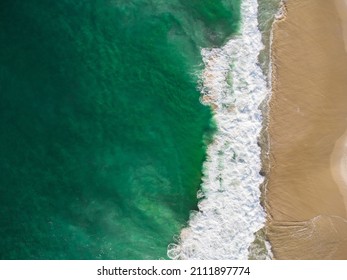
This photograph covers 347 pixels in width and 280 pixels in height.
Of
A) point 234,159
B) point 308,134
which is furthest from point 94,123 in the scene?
point 308,134

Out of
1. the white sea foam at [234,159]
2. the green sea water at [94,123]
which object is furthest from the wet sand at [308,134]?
the green sea water at [94,123]

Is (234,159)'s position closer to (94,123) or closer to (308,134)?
(308,134)

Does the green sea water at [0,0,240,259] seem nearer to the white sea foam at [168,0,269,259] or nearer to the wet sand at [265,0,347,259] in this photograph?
the white sea foam at [168,0,269,259]

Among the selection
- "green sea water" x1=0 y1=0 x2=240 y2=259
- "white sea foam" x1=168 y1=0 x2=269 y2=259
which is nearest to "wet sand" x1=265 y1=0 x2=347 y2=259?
"white sea foam" x1=168 y1=0 x2=269 y2=259

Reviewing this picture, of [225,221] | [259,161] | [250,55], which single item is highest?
[250,55]

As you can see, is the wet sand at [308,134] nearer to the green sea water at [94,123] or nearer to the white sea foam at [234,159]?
the white sea foam at [234,159]

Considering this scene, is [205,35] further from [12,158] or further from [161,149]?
[12,158]

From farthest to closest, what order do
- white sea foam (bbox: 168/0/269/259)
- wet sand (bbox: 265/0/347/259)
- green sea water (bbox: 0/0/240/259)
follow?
green sea water (bbox: 0/0/240/259) → white sea foam (bbox: 168/0/269/259) → wet sand (bbox: 265/0/347/259)

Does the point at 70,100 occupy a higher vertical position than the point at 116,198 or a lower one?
higher
